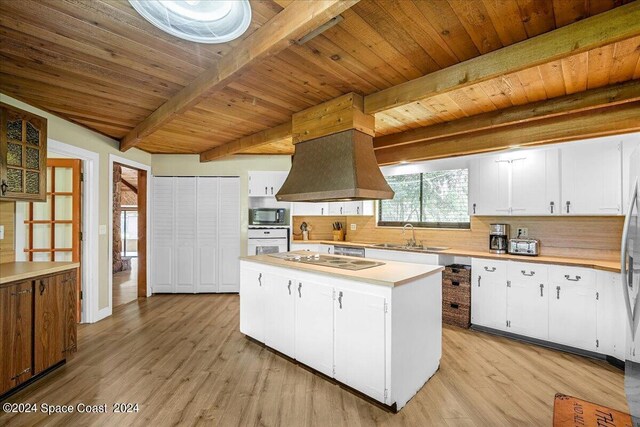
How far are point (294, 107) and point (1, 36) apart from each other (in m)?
2.12

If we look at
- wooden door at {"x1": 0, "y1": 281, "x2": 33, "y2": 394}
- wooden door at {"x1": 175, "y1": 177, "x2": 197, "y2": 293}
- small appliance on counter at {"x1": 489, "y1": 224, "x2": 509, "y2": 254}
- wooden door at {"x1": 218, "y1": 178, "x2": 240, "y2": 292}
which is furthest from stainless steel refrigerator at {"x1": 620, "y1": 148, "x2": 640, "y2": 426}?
wooden door at {"x1": 175, "y1": 177, "x2": 197, "y2": 293}

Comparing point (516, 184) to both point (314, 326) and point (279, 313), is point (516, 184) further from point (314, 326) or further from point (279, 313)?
point (279, 313)

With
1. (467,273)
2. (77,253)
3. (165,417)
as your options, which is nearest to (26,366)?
(165,417)

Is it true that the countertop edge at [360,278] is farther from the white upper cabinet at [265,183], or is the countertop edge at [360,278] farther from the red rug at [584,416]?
the white upper cabinet at [265,183]

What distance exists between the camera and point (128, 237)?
36.4ft

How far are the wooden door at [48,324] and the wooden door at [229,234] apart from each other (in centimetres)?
271

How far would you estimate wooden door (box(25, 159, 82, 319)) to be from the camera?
386 centimetres

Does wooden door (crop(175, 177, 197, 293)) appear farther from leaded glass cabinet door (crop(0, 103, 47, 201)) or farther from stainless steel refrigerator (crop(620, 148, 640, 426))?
stainless steel refrigerator (crop(620, 148, 640, 426))

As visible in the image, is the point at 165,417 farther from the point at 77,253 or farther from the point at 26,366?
the point at 77,253

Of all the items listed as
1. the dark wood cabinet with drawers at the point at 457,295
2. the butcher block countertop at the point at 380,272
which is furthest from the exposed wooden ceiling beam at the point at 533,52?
the dark wood cabinet with drawers at the point at 457,295

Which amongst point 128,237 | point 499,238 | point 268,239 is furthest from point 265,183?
point 128,237

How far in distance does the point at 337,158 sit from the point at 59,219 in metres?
3.79

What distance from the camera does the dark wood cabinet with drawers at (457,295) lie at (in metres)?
3.72

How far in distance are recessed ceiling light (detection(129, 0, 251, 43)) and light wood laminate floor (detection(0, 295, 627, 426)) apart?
241 cm
